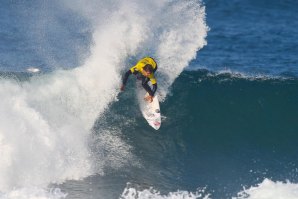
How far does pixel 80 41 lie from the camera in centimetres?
2331

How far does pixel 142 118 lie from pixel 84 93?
5.81 feet

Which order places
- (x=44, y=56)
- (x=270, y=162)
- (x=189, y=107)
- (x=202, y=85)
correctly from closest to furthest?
1. (x=270, y=162)
2. (x=189, y=107)
3. (x=202, y=85)
4. (x=44, y=56)

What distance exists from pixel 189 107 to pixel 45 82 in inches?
166

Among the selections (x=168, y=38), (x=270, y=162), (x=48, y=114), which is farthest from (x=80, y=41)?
(x=270, y=162)

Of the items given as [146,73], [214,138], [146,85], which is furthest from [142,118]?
[214,138]

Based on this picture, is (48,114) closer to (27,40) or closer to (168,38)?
(168,38)

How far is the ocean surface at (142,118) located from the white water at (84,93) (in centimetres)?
3

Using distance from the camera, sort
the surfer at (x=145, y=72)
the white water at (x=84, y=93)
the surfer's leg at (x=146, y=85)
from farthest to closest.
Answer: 1. the surfer's leg at (x=146, y=85)
2. the surfer at (x=145, y=72)
3. the white water at (x=84, y=93)

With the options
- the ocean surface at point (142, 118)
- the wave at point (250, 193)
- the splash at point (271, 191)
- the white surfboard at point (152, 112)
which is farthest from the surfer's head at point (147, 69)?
the splash at point (271, 191)

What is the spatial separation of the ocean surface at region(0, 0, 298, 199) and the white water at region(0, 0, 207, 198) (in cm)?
3

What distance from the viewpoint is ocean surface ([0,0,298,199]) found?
1442 centimetres

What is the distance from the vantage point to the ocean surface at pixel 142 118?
14422mm

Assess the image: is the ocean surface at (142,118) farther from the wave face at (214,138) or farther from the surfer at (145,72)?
the surfer at (145,72)

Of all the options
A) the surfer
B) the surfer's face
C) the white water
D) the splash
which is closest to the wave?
the splash
